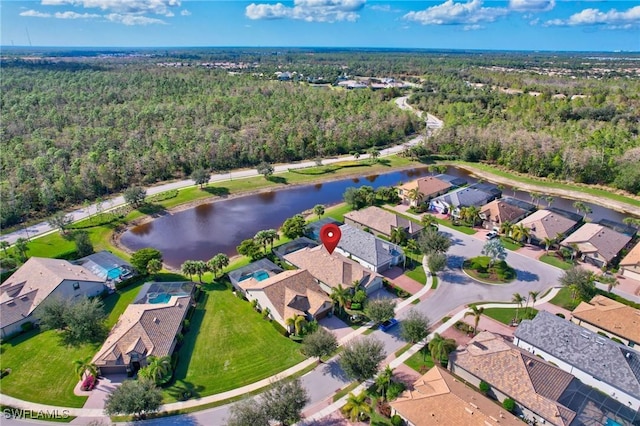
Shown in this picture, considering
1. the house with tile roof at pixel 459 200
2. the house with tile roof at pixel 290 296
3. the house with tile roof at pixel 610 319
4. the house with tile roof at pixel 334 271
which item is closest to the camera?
the house with tile roof at pixel 610 319

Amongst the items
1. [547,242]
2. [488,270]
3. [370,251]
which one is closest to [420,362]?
[370,251]

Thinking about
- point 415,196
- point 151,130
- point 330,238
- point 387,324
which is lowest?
point 387,324

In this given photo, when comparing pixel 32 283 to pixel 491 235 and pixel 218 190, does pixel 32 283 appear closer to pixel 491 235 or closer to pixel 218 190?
pixel 218 190

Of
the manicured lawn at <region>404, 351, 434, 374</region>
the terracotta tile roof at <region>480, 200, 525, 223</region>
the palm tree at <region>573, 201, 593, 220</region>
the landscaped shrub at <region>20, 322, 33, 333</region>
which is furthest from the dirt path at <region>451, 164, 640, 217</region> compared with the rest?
the landscaped shrub at <region>20, 322, 33, 333</region>

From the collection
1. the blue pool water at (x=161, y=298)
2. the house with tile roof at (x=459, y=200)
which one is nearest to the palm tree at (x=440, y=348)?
the blue pool water at (x=161, y=298)

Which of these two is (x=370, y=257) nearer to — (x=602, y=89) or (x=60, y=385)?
(x=60, y=385)

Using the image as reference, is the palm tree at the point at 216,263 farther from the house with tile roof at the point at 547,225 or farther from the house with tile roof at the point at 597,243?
the house with tile roof at the point at 597,243
